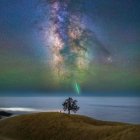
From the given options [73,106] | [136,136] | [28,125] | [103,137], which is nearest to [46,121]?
[28,125]

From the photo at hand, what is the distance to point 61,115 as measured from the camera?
4441cm

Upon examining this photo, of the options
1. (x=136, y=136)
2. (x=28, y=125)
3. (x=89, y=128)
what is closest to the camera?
(x=136, y=136)

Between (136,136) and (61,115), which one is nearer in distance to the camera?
(136,136)

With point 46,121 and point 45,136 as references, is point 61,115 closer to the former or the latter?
point 46,121

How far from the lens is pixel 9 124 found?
43.8 metres

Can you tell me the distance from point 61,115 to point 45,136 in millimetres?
7128

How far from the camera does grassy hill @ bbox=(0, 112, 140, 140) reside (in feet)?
105

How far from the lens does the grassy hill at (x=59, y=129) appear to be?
3209 cm

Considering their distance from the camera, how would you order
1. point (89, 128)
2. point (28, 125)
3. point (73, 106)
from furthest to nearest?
point (73, 106)
point (28, 125)
point (89, 128)

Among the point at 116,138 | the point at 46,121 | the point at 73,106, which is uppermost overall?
the point at 73,106

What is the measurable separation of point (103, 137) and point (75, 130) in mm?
5114

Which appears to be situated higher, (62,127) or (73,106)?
(73,106)

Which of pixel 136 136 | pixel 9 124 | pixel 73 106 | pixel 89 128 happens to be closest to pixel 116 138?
pixel 136 136

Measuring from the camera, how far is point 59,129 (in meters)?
38.3
